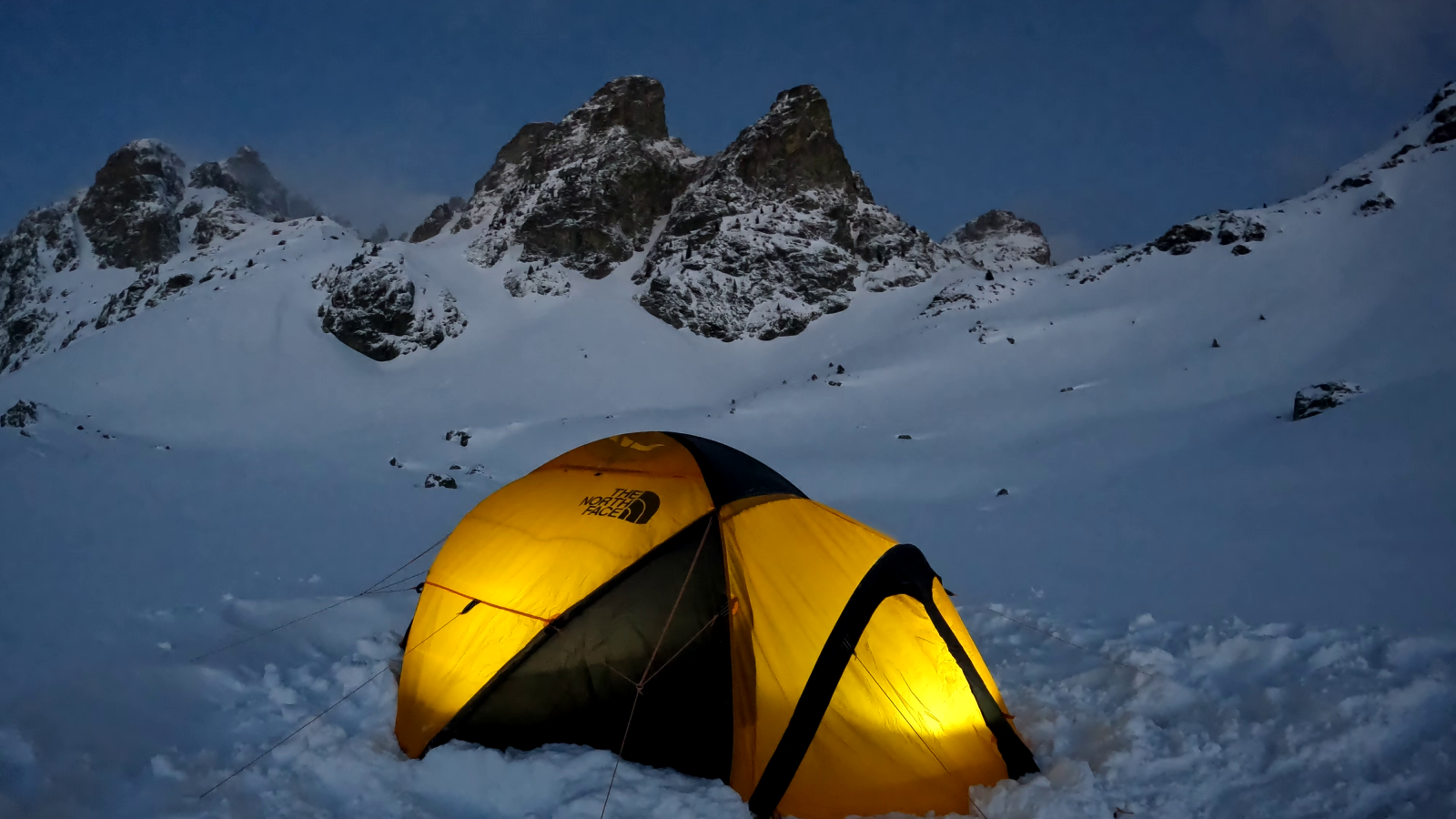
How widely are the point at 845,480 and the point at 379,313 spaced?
27773 mm

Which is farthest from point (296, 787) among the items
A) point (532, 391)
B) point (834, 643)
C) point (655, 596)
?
point (532, 391)

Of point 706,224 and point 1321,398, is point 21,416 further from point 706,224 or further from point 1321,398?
point 706,224

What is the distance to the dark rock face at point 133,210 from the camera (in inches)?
2194

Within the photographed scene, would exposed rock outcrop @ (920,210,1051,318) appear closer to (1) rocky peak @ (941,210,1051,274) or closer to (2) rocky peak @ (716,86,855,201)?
(1) rocky peak @ (941,210,1051,274)

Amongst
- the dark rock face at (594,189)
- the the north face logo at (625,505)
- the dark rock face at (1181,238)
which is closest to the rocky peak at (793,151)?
the dark rock face at (594,189)

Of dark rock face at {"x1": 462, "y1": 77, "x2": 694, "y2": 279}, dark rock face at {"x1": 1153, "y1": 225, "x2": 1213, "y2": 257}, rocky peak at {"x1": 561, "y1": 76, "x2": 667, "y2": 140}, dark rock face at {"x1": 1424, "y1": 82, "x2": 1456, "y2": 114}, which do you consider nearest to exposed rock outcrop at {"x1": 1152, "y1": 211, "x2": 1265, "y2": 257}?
Result: dark rock face at {"x1": 1153, "y1": 225, "x2": 1213, "y2": 257}

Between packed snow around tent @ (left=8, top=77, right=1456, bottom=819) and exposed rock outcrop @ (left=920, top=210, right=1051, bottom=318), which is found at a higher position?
exposed rock outcrop @ (left=920, top=210, right=1051, bottom=318)

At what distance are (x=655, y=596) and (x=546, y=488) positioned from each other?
5.11 feet

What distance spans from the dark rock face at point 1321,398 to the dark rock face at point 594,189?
120ft

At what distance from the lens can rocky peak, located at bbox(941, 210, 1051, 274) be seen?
62031 mm

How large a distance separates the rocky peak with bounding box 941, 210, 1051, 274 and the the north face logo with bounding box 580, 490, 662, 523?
56.8 m

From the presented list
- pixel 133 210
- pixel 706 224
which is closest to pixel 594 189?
pixel 706 224

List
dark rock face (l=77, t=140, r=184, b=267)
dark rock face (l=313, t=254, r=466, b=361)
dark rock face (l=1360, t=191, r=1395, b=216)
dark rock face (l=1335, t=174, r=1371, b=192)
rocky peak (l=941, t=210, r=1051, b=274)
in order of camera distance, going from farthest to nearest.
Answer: rocky peak (l=941, t=210, r=1051, b=274)
dark rock face (l=77, t=140, r=184, b=267)
dark rock face (l=1335, t=174, r=1371, b=192)
dark rock face (l=313, t=254, r=466, b=361)
dark rock face (l=1360, t=191, r=1395, b=216)

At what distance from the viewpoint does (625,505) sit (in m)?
4.55
